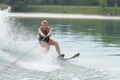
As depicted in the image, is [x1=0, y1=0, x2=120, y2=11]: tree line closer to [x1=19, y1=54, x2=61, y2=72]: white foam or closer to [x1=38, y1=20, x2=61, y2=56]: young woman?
[x1=38, y1=20, x2=61, y2=56]: young woman

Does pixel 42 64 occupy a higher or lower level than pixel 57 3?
lower

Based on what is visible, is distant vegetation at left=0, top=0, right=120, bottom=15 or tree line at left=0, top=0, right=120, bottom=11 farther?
tree line at left=0, top=0, right=120, bottom=11

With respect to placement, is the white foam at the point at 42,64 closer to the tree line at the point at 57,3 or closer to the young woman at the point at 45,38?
the young woman at the point at 45,38

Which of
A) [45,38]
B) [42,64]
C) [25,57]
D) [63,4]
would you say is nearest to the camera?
[42,64]

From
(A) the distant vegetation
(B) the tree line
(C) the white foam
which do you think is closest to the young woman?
(C) the white foam

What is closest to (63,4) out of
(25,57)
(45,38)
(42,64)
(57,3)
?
(57,3)

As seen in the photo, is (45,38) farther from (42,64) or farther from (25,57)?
(42,64)

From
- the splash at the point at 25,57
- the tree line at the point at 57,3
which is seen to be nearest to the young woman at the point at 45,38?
the splash at the point at 25,57

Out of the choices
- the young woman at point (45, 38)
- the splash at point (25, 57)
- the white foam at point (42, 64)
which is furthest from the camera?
the young woman at point (45, 38)

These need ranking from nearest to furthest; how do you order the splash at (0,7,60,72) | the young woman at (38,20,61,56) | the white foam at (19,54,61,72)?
the white foam at (19,54,61,72)
the splash at (0,7,60,72)
the young woman at (38,20,61,56)

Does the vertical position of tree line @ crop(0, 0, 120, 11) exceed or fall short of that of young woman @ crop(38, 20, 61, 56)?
it exceeds it

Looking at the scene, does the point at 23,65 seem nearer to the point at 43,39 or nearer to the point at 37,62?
the point at 37,62

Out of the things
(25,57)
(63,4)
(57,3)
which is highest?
(57,3)

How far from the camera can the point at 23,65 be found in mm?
19062
